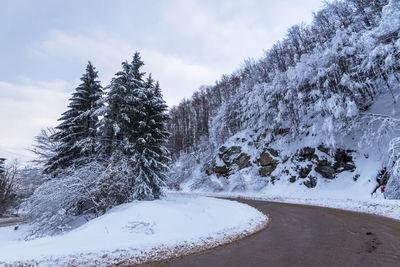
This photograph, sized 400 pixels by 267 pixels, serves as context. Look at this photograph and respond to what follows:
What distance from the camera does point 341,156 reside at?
19281 mm

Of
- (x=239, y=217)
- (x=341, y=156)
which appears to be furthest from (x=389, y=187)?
(x=239, y=217)

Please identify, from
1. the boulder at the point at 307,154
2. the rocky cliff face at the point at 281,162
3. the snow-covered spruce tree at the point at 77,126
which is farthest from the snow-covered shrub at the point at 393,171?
the snow-covered spruce tree at the point at 77,126

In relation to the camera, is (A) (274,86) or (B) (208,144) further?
(B) (208,144)

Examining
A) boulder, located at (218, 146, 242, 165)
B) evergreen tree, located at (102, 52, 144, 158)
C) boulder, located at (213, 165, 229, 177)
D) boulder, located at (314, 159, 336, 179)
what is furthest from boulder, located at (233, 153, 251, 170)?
evergreen tree, located at (102, 52, 144, 158)

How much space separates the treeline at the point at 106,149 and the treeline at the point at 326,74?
14.6 meters

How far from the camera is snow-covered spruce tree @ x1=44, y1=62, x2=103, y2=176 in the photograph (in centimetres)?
1433

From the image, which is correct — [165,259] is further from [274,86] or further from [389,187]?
[274,86]

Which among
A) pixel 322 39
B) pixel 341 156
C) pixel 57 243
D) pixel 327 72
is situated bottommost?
pixel 57 243

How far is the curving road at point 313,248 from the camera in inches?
185

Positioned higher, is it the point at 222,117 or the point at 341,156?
the point at 222,117

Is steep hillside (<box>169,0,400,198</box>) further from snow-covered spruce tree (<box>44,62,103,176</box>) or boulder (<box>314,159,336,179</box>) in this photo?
snow-covered spruce tree (<box>44,62,103,176</box>)

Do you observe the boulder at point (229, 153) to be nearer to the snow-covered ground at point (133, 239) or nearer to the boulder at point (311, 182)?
the boulder at point (311, 182)

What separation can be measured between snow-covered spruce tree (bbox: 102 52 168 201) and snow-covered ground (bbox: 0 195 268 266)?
16.5 feet

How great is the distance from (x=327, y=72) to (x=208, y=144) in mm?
26737
